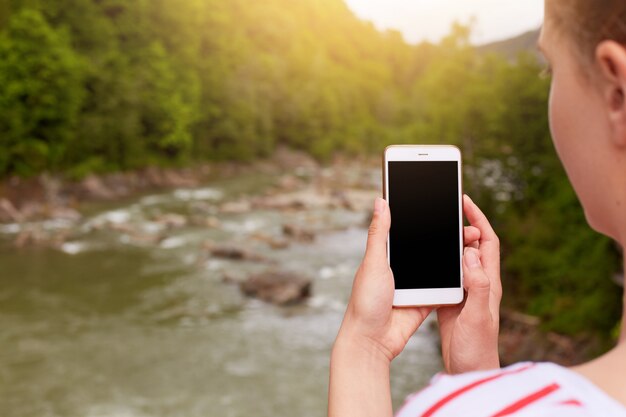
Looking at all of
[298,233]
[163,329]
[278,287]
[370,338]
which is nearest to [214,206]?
[298,233]

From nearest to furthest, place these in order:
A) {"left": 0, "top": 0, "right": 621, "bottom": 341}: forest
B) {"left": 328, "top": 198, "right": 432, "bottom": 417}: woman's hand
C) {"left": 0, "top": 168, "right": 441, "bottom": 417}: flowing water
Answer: {"left": 328, "top": 198, "right": 432, "bottom": 417}: woman's hand → {"left": 0, "top": 168, "right": 441, "bottom": 417}: flowing water → {"left": 0, "top": 0, "right": 621, "bottom": 341}: forest

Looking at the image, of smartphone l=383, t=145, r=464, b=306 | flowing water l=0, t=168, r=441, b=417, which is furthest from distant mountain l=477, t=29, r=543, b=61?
smartphone l=383, t=145, r=464, b=306

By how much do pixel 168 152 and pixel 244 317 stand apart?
14.0 metres

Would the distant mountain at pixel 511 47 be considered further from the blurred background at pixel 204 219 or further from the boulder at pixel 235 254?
the boulder at pixel 235 254

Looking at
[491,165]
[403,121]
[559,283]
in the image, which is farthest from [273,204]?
[403,121]

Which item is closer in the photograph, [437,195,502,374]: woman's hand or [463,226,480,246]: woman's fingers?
[437,195,502,374]: woman's hand

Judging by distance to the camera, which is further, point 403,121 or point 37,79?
point 403,121

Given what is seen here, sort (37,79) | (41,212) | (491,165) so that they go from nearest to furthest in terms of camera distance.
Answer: (491,165) < (41,212) < (37,79)

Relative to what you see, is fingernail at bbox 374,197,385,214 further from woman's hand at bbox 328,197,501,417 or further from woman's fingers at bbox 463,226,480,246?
woman's fingers at bbox 463,226,480,246

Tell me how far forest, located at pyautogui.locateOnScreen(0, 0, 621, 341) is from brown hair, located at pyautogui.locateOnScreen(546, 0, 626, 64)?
36 centimetres

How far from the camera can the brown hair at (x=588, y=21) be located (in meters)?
0.43

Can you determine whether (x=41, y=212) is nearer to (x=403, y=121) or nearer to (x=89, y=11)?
(x=89, y=11)

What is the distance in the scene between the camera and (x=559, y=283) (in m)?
8.39

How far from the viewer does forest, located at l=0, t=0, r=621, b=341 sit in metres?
8.95
